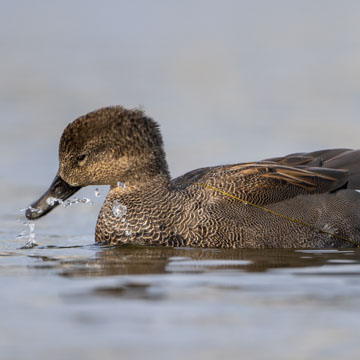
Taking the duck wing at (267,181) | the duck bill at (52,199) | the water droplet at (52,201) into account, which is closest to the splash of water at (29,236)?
the duck bill at (52,199)

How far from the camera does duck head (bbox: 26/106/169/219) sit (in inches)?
319

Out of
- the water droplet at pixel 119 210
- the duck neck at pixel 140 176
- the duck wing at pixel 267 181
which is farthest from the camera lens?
the duck neck at pixel 140 176

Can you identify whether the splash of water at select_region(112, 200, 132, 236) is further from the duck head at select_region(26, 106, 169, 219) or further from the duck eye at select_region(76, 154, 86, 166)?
the duck eye at select_region(76, 154, 86, 166)

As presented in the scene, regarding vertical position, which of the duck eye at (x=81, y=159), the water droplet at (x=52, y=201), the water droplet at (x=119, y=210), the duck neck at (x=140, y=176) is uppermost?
the duck eye at (x=81, y=159)

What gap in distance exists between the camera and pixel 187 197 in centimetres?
810

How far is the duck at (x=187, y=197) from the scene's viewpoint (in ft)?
26.0

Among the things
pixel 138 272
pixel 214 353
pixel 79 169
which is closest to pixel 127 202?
pixel 79 169

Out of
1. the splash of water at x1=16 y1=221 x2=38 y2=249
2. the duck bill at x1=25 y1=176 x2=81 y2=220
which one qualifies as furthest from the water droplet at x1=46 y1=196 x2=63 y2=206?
the splash of water at x1=16 y1=221 x2=38 y2=249

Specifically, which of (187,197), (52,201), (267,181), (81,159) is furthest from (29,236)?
(267,181)

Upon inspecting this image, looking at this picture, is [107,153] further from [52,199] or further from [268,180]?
[268,180]

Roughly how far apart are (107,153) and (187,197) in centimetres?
79

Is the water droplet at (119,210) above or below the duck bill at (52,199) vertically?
below

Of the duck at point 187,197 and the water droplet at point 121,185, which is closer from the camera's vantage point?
the duck at point 187,197

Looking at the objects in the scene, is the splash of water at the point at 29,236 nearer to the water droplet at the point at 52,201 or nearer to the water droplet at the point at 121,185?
the water droplet at the point at 52,201
